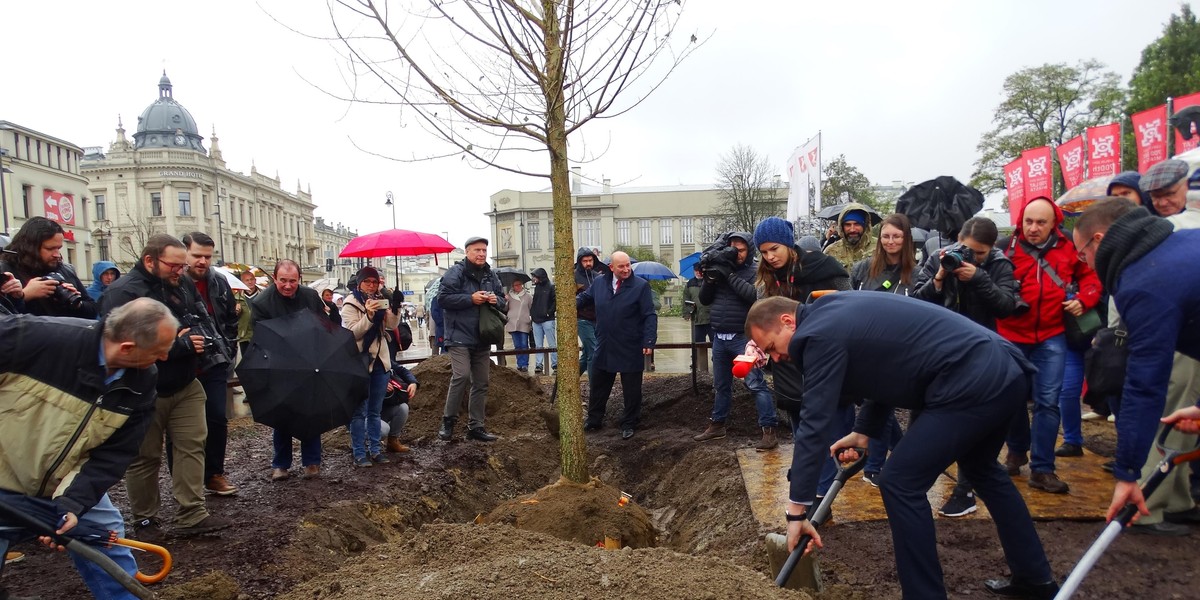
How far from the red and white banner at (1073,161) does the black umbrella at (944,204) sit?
7.83m

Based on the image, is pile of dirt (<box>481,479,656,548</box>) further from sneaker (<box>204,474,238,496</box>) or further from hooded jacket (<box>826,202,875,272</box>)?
hooded jacket (<box>826,202,875,272</box>)

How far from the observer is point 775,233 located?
5.50 m

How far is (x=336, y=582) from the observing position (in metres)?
3.60

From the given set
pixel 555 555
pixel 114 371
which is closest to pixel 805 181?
pixel 555 555

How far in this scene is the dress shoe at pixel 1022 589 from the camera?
10.2 ft

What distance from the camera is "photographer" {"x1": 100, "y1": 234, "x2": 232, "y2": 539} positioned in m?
4.37

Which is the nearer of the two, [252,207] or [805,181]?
[805,181]

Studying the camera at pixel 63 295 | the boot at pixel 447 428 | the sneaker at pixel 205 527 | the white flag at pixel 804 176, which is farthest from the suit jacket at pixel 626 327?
the white flag at pixel 804 176

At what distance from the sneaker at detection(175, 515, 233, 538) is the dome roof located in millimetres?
88363

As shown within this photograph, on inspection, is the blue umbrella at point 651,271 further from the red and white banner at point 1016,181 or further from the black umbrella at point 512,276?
the red and white banner at point 1016,181

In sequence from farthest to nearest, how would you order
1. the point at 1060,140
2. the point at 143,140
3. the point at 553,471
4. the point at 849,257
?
the point at 143,140 < the point at 1060,140 < the point at 553,471 < the point at 849,257

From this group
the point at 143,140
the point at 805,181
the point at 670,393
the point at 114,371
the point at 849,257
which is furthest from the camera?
the point at 143,140

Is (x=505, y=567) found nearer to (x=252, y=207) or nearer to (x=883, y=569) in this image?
(x=883, y=569)

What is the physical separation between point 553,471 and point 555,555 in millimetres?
4027
